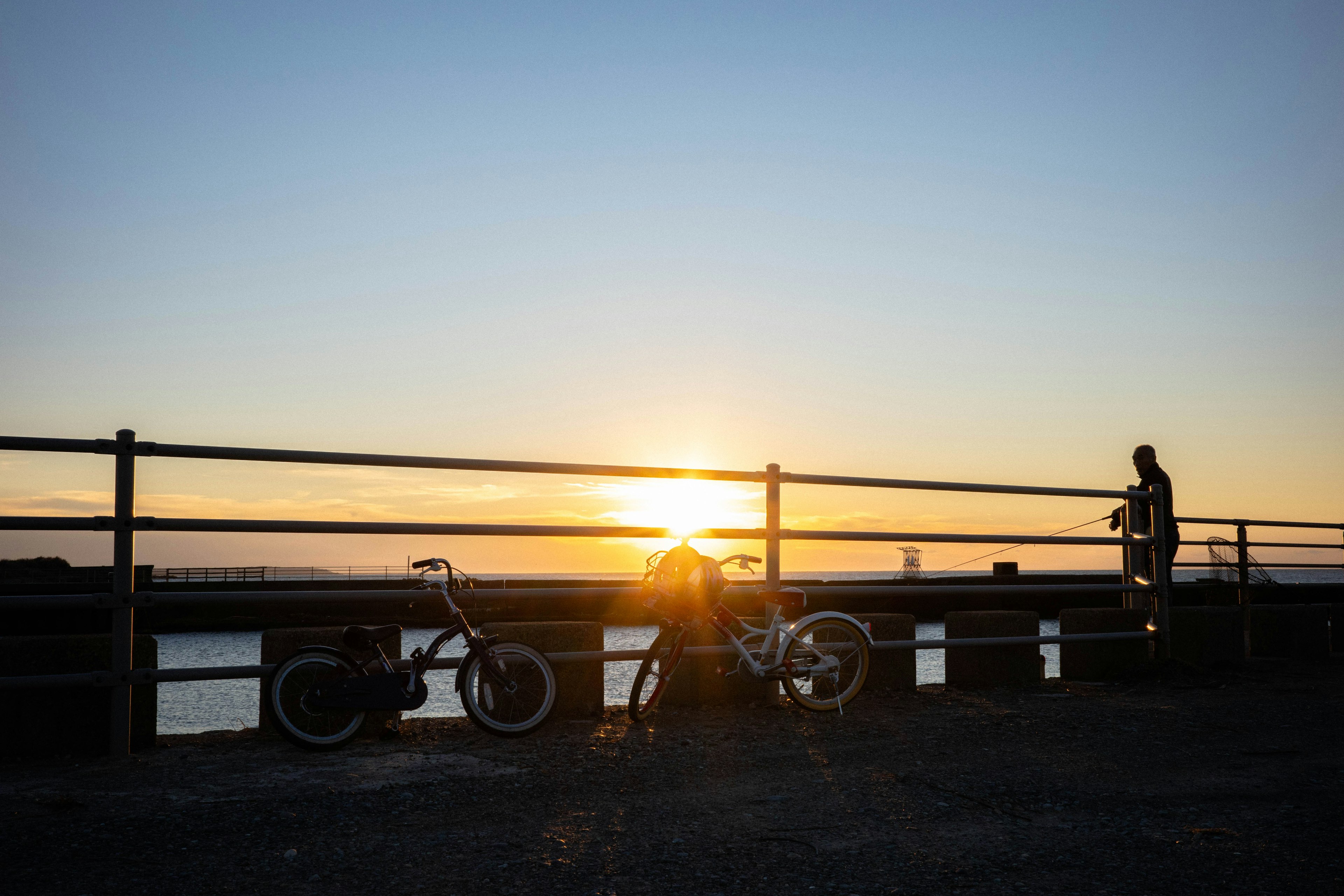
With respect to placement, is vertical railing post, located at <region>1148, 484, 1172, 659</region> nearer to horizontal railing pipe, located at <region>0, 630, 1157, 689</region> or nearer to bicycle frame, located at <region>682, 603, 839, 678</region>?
horizontal railing pipe, located at <region>0, 630, 1157, 689</region>

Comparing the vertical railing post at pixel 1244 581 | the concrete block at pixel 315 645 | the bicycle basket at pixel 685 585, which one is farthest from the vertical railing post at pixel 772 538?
the vertical railing post at pixel 1244 581

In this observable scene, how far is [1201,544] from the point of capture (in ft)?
28.8

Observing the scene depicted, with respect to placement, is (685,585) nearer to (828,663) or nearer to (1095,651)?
(828,663)

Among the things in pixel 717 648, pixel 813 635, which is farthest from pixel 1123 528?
pixel 717 648

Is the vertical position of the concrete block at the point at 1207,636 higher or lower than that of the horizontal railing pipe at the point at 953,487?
lower

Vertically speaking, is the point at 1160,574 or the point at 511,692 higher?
the point at 1160,574

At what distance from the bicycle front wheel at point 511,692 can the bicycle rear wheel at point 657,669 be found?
46 centimetres

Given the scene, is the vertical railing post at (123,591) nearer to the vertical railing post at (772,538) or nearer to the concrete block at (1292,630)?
the vertical railing post at (772,538)

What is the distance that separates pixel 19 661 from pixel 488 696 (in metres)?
2.18

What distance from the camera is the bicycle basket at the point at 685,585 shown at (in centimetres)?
525

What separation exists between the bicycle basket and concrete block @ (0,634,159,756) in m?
2.51

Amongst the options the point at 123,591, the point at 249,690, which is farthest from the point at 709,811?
the point at 249,690

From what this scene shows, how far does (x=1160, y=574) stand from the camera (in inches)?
294

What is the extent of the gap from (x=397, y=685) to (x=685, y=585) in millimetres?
1622
